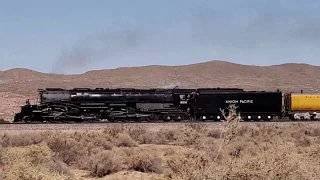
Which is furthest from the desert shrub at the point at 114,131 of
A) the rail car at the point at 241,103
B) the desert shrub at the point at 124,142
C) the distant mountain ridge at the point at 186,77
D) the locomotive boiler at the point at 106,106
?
the distant mountain ridge at the point at 186,77

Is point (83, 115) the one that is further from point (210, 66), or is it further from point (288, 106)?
point (210, 66)

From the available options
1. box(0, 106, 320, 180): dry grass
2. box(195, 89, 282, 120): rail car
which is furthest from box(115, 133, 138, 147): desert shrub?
box(195, 89, 282, 120): rail car

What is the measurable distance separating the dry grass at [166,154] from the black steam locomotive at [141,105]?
21.3 ft

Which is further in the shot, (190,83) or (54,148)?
(190,83)

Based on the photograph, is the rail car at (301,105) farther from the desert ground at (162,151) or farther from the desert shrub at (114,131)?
the desert shrub at (114,131)

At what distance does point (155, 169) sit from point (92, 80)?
101299mm

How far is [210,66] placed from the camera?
139 metres

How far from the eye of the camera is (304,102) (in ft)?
156

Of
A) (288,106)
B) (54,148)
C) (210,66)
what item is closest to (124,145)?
(54,148)

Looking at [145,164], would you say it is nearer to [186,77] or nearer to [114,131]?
[114,131]

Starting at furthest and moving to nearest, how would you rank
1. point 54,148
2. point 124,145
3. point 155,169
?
point 124,145 < point 54,148 < point 155,169

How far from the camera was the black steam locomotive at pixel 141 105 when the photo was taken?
40781 millimetres

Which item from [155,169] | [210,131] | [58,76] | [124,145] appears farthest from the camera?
[58,76]

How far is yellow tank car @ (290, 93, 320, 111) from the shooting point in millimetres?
47312
